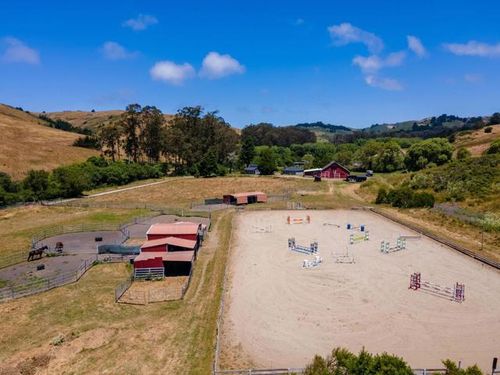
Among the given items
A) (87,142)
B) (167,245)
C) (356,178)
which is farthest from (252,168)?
(167,245)

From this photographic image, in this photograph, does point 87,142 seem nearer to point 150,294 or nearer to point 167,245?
point 167,245

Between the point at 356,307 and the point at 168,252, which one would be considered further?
the point at 168,252

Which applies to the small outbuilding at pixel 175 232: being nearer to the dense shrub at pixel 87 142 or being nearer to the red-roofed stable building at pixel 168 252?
the red-roofed stable building at pixel 168 252

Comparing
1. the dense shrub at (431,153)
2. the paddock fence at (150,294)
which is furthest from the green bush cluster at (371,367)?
the dense shrub at (431,153)

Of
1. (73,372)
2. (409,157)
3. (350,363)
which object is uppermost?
Answer: (409,157)

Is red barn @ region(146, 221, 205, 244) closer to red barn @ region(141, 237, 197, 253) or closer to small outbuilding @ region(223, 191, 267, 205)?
red barn @ region(141, 237, 197, 253)

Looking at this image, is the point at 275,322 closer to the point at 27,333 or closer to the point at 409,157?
the point at 27,333

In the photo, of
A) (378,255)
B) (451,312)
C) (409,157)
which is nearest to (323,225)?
(378,255)
